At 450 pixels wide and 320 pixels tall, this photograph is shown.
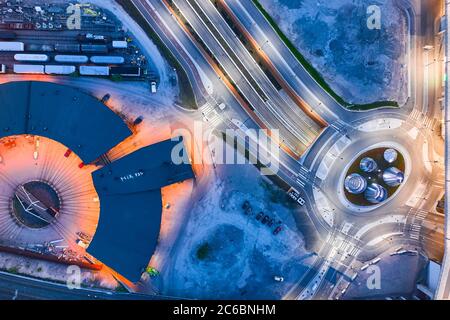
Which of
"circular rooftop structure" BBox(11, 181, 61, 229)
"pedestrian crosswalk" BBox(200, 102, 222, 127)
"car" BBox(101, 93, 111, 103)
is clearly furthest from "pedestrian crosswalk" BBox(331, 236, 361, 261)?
"circular rooftop structure" BBox(11, 181, 61, 229)

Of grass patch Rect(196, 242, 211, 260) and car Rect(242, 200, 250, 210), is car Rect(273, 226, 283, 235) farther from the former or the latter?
grass patch Rect(196, 242, 211, 260)

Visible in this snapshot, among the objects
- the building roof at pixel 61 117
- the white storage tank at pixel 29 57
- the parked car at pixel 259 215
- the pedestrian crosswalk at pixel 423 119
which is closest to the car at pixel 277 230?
the parked car at pixel 259 215

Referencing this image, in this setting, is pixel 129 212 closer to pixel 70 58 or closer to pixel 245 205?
pixel 245 205

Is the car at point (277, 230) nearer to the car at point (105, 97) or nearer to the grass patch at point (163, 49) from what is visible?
the grass patch at point (163, 49)

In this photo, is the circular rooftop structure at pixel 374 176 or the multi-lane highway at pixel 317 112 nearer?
the circular rooftop structure at pixel 374 176

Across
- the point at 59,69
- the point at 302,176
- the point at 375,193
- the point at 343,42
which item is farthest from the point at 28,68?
the point at 375,193
